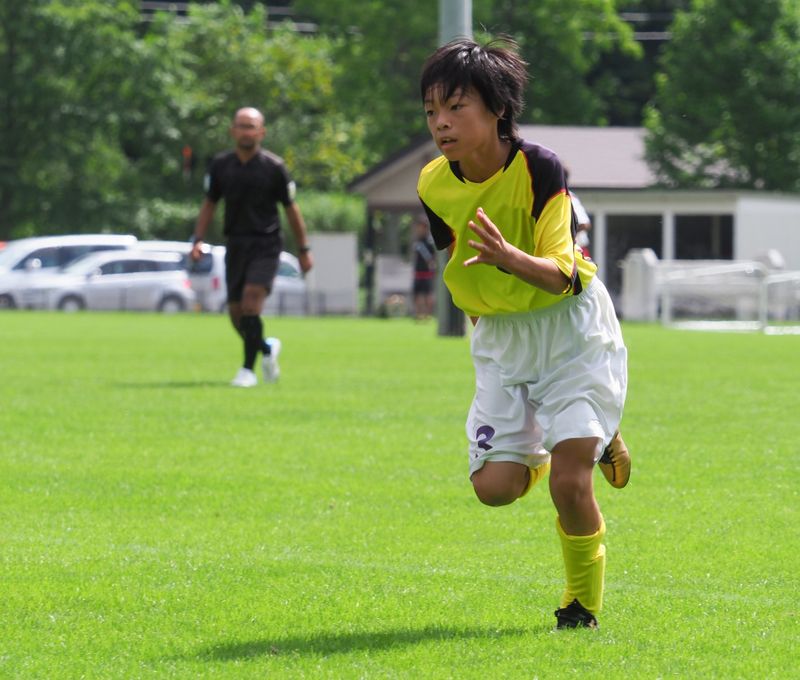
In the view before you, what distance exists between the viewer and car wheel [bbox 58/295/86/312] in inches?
1683

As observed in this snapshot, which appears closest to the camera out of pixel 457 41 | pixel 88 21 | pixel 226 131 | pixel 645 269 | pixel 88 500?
pixel 457 41

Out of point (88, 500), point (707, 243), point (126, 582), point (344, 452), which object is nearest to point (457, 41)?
point (126, 582)

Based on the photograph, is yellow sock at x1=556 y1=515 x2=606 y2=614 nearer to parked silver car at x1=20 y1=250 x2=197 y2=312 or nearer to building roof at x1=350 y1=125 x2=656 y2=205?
parked silver car at x1=20 y1=250 x2=197 y2=312

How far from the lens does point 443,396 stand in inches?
538

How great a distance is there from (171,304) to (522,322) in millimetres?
38686

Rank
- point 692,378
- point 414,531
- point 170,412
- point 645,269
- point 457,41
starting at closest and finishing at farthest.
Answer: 1. point 457,41
2. point 414,531
3. point 170,412
4. point 692,378
5. point 645,269

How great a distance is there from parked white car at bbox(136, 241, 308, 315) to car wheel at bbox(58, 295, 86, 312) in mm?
2818

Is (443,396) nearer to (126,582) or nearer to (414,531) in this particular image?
(414,531)

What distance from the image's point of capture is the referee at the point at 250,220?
13773 mm

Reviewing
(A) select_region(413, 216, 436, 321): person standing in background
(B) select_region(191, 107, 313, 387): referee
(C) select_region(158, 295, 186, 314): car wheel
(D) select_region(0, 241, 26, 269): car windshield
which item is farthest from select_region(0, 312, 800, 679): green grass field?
(D) select_region(0, 241, 26, 269): car windshield

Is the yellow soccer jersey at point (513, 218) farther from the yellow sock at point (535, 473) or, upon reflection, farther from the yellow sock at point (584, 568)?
the yellow sock at point (584, 568)

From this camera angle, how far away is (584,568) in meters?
5.25

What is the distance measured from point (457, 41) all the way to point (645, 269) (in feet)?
97.7

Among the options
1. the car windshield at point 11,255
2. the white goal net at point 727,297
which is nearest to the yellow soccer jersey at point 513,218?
the white goal net at point 727,297
